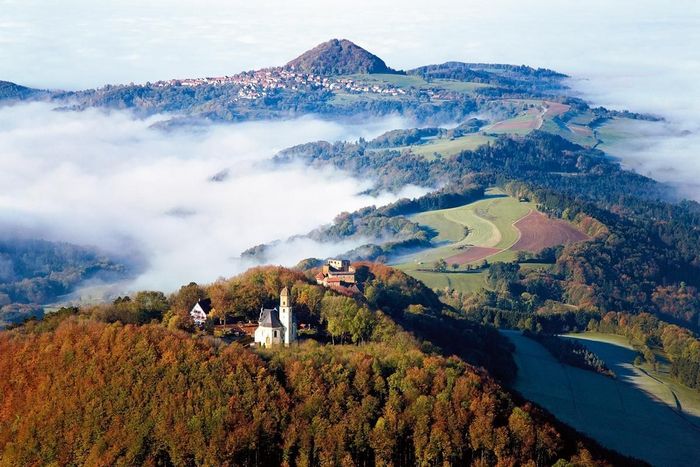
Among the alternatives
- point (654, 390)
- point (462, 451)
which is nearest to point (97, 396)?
point (462, 451)

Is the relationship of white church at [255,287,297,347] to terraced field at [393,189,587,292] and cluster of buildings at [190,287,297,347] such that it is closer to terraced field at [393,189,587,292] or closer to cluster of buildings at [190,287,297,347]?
cluster of buildings at [190,287,297,347]

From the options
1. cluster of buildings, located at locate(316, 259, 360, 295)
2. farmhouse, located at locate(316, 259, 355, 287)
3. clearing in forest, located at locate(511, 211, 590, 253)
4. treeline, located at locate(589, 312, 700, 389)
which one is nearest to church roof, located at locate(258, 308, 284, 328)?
cluster of buildings, located at locate(316, 259, 360, 295)

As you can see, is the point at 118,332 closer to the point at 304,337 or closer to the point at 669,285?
the point at 304,337

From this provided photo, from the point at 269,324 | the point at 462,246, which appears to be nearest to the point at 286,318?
the point at 269,324

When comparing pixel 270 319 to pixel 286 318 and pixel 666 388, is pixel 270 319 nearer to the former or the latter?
pixel 286 318

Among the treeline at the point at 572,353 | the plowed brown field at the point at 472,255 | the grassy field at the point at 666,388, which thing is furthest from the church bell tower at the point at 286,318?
the plowed brown field at the point at 472,255

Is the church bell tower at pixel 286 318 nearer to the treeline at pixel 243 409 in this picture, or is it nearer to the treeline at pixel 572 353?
the treeline at pixel 243 409
